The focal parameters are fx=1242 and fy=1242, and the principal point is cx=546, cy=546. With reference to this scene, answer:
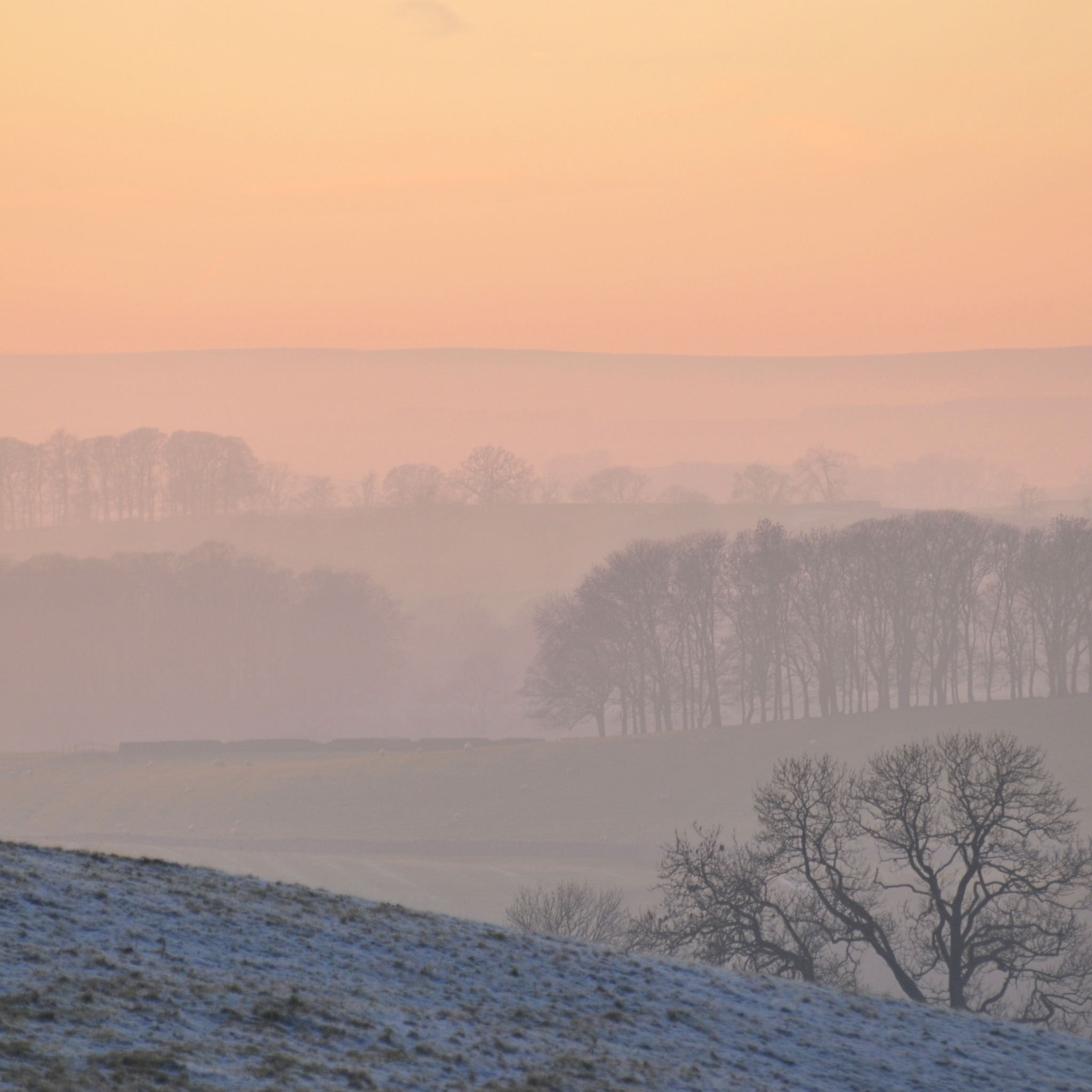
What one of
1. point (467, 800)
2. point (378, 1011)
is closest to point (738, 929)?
point (378, 1011)

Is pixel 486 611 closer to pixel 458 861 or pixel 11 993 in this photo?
pixel 458 861

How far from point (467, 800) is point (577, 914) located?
3181cm

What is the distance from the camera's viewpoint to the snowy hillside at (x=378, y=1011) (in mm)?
12797

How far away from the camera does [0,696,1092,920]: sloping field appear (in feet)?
225

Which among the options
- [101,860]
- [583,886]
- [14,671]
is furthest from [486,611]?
[101,860]

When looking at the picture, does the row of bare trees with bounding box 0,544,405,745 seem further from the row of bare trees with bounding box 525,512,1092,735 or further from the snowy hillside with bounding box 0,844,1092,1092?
the snowy hillside with bounding box 0,844,1092,1092

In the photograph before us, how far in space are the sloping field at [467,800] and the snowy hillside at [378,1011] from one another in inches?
1719

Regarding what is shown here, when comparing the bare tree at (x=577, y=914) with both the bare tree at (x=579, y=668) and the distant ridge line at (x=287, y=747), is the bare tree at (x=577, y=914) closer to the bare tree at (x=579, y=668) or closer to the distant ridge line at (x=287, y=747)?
the bare tree at (x=579, y=668)

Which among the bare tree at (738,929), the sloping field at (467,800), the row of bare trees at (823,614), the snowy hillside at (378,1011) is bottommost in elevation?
the sloping field at (467,800)

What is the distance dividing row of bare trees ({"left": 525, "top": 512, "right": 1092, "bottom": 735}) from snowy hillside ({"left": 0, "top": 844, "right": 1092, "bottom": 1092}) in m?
75.4

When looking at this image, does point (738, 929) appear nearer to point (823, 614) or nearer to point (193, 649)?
point (823, 614)

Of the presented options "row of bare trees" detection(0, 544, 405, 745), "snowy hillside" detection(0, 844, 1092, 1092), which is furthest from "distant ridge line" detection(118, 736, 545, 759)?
"snowy hillside" detection(0, 844, 1092, 1092)

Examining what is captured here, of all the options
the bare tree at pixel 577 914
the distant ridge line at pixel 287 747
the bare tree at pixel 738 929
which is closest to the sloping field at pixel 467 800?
the distant ridge line at pixel 287 747

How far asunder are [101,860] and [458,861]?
50892 millimetres
